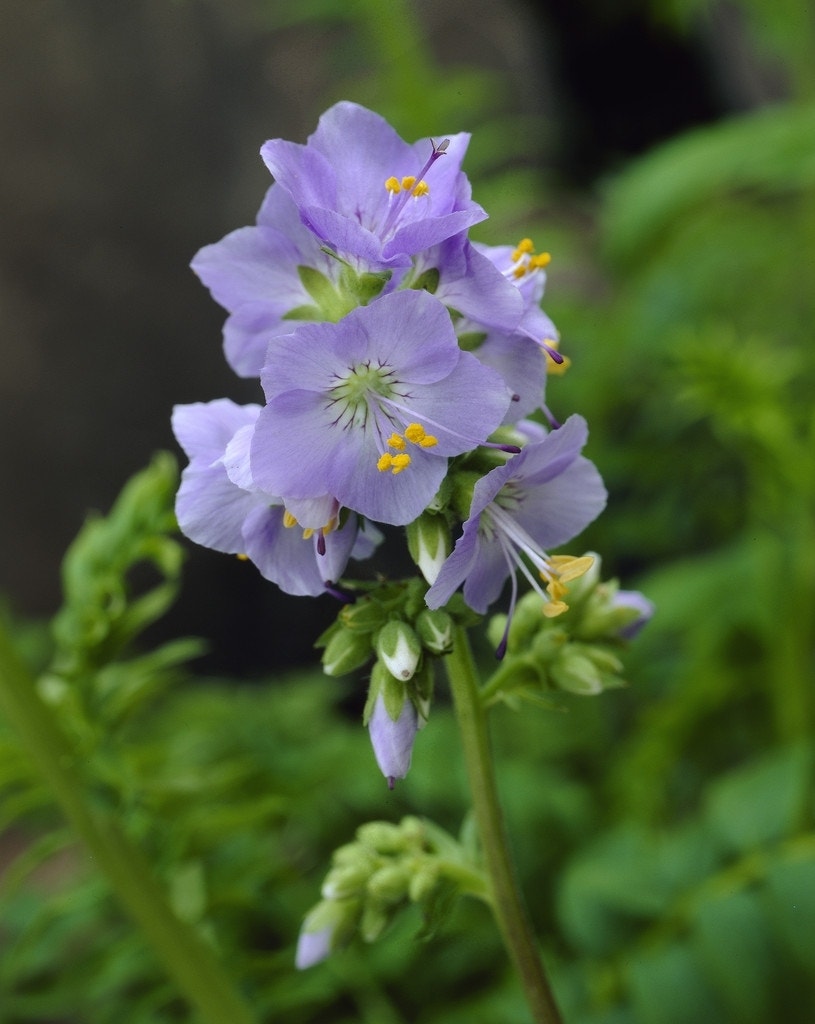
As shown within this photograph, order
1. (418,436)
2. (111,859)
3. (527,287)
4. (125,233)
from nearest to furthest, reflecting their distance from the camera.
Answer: (418,436) < (527,287) < (111,859) < (125,233)

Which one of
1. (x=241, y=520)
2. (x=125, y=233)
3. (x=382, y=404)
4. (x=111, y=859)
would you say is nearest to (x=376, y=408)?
(x=382, y=404)

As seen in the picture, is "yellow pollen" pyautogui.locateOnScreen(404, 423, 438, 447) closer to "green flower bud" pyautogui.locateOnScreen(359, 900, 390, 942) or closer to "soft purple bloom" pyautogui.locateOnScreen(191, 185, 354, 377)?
"soft purple bloom" pyautogui.locateOnScreen(191, 185, 354, 377)

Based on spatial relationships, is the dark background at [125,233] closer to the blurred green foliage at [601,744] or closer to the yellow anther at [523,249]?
the blurred green foliage at [601,744]

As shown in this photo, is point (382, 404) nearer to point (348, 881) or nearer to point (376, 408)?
point (376, 408)

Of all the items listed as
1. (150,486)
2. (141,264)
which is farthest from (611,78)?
(150,486)

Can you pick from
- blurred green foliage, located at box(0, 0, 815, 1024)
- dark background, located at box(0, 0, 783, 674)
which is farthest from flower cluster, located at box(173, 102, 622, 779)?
dark background, located at box(0, 0, 783, 674)

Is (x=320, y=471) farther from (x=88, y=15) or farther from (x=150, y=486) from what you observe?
(x=88, y=15)
